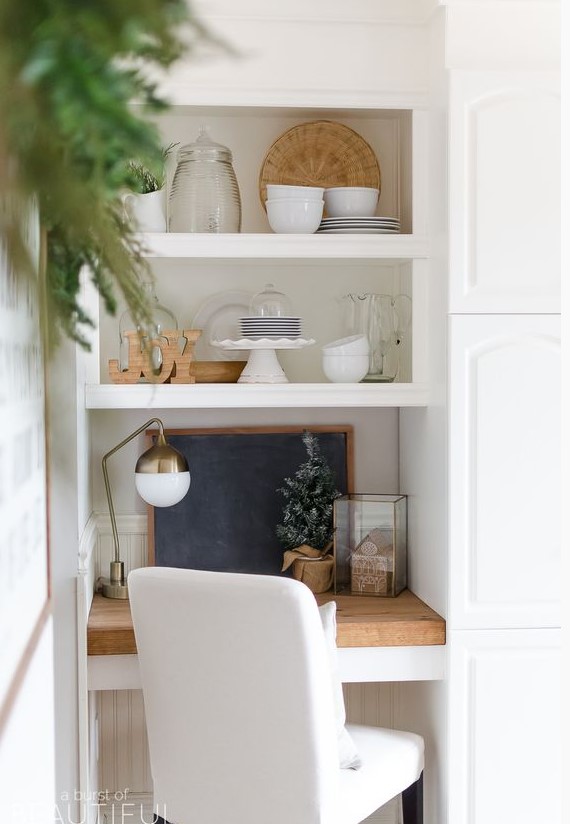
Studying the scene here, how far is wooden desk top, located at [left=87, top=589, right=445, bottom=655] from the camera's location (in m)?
2.38

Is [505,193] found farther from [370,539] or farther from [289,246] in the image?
[370,539]

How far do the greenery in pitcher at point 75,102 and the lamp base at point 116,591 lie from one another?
92.7 inches

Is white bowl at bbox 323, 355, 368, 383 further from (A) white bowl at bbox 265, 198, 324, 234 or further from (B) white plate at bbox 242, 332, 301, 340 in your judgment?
(A) white bowl at bbox 265, 198, 324, 234

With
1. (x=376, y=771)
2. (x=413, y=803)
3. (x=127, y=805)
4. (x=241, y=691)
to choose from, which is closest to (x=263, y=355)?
(x=241, y=691)

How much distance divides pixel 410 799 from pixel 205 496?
40.0 inches

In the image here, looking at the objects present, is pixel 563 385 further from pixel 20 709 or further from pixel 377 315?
pixel 20 709

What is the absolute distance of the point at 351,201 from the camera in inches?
105

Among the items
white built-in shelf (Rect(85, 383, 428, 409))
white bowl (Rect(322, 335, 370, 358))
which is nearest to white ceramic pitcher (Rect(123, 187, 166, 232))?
white built-in shelf (Rect(85, 383, 428, 409))

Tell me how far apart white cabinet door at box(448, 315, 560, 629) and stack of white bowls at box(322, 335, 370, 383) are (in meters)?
0.29

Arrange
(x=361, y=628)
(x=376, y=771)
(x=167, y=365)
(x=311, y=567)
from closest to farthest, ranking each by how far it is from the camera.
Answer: (x=376, y=771) → (x=361, y=628) → (x=167, y=365) → (x=311, y=567)

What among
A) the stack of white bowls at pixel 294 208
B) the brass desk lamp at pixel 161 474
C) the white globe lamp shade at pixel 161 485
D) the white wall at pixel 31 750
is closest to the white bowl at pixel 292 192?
the stack of white bowls at pixel 294 208

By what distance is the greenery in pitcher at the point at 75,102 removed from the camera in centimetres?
35

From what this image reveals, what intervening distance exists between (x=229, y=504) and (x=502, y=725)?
0.99 m

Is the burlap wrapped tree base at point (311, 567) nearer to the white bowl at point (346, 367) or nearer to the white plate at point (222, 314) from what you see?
the white bowl at point (346, 367)
